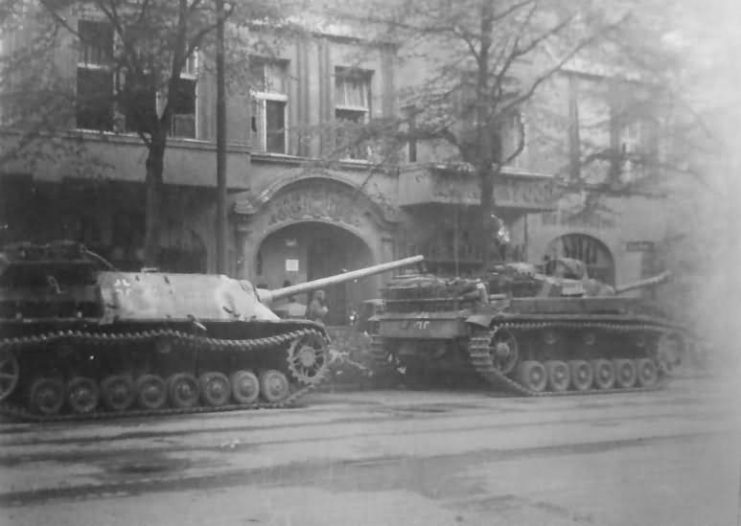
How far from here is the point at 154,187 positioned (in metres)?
5.92

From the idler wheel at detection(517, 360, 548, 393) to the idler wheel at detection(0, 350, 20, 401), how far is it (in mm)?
5049

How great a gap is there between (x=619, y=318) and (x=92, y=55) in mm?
5880

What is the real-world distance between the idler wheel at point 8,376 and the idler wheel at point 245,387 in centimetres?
195

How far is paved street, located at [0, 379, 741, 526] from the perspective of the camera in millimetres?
4449

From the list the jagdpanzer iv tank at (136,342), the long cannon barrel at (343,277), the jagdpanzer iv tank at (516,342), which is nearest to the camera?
the long cannon barrel at (343,277)

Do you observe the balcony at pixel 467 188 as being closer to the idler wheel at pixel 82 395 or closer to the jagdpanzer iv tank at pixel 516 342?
the jagdpanzer iv tank at pixel 516 342

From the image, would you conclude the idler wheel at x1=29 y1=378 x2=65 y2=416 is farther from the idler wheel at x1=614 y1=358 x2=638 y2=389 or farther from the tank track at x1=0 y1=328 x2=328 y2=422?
the idler wheel at x1=614 y1=358 x2=638 y2=389

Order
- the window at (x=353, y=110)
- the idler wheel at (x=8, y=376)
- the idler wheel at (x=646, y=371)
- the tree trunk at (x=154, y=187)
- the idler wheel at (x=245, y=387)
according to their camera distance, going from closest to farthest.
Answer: the tree trunk at (x=154, y=187), the window at (x=353, y=110), the idler wheel at (x=8, y=376), the idler wheel at (x=245, y=387), the idler wheel at (x=646, y=371)

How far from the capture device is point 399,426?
263 inches

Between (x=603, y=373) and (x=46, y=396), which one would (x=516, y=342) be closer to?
(x=603, y=373)

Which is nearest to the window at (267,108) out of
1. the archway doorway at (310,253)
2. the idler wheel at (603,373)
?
the archway doorway at (310,253)

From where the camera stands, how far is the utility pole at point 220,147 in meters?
6.05

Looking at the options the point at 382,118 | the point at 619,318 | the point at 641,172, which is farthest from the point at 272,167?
the point at 619,318

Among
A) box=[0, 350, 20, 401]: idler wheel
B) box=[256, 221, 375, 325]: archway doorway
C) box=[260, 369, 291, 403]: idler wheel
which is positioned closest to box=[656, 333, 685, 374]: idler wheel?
box=[256, 221, 375, 325]: archway doorway
